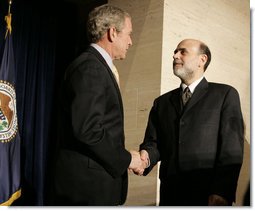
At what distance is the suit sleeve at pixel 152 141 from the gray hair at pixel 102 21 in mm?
728

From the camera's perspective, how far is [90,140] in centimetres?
227

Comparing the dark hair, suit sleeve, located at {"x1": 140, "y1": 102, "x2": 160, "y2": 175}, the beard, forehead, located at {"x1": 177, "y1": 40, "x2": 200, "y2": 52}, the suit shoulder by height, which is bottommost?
suit sleeve, located at {"x1": 140, "y1": 102, "x2": 160, "y2": 175}

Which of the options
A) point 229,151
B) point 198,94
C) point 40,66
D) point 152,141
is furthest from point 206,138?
point 40,66

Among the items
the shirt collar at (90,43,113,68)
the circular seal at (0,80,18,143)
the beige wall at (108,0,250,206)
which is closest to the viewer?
the shirt collar at (90,43,113,68)

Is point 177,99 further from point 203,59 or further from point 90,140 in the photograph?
point 90,140

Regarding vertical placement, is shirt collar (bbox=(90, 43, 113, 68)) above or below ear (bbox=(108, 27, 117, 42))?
below

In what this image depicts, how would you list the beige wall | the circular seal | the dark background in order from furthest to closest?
the dark background, the circular seal, the beige wall

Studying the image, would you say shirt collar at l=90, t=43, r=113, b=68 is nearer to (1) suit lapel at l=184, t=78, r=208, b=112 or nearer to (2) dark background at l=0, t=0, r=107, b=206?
(1) suit lapel at l=184, t=78, r=208, b=112

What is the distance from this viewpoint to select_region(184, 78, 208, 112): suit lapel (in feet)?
9.18

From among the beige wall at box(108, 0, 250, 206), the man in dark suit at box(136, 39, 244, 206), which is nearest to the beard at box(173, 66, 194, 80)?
the man in dark suit at box(136, 39, 244, 206)

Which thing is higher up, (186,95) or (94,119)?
(186,95)

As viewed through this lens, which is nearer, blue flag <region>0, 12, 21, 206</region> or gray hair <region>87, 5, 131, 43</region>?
gray hair <region>87, 5, 131, 43</region>

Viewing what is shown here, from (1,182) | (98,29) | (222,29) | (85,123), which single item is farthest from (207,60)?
(1,182)

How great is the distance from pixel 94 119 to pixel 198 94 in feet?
2.67
